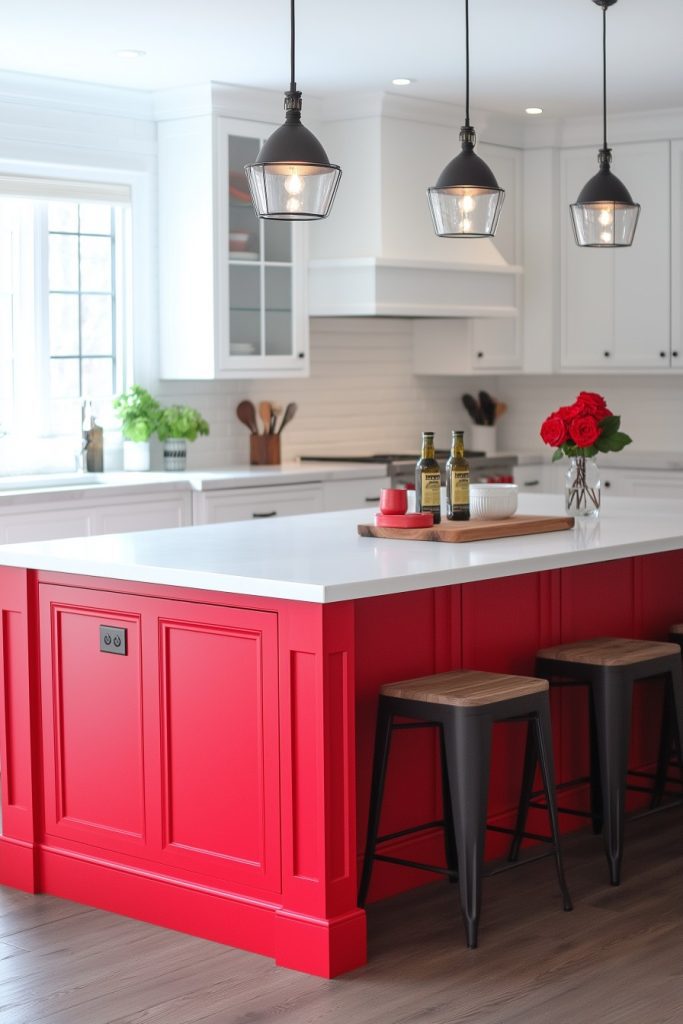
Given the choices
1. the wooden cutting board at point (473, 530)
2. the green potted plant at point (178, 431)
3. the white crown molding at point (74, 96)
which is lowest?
the wooden cutting board at point (473, 530)

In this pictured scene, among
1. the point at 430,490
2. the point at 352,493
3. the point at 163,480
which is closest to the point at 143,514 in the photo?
the point at 163,480

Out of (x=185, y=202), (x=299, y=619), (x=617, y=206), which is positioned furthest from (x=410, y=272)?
(x=299, y=619)

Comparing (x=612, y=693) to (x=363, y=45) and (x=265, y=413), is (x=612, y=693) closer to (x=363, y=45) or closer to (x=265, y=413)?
(x=363, y=45)

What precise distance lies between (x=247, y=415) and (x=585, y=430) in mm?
2724

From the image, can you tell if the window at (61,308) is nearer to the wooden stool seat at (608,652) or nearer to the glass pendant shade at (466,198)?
the glass pendant shade at (466,198)

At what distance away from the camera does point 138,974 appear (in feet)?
10.8

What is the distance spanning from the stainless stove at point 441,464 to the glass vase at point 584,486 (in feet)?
6.90

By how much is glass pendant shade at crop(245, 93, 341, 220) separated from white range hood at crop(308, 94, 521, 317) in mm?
3013

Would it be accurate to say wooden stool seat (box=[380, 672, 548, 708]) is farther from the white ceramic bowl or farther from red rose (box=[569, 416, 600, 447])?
red rose (box=[569, 416, 600, 447])

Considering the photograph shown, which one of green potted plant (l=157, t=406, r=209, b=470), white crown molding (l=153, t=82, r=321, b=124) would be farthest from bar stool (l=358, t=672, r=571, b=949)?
white crown molding (l=153, t=82, r=321, b=124)

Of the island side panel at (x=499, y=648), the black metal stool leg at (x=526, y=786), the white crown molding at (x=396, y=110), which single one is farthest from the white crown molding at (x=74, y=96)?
the black metal stool leg at (x=526, y=786)

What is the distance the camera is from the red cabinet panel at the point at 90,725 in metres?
3.70

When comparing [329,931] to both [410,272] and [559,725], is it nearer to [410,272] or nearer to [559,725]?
[559,725]

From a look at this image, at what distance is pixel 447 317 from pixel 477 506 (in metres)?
3.25
